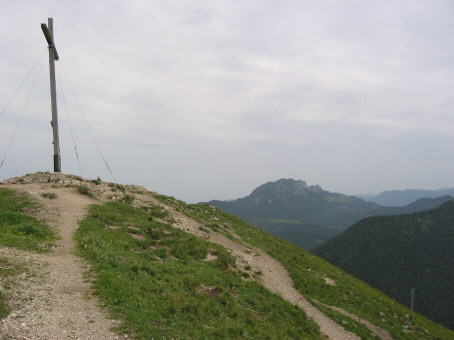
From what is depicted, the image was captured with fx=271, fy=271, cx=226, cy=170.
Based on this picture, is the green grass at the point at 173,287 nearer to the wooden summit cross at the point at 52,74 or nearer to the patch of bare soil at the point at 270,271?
the patch of bare soil at the point at 270,271

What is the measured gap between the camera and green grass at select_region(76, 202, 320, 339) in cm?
1088

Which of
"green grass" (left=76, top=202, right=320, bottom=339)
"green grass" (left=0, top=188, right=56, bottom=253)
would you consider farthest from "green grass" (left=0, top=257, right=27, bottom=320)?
"green grass" (left=76, top=202, right=320, bottom=339)

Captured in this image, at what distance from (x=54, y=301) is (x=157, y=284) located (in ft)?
15.2

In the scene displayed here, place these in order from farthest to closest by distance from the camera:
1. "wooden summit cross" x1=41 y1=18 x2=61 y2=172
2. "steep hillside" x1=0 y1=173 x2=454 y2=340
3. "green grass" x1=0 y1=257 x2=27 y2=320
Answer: "wooden summit cross" x1=41 y1=18 x2=61 y2=172
"steep hillside" x1=0 y1=173 x2=454 y2=340
"green grass" x1=0 y1=257 x2=27 y2=320

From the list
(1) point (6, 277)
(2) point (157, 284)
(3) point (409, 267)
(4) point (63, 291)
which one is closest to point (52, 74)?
(1) point (6, 277)

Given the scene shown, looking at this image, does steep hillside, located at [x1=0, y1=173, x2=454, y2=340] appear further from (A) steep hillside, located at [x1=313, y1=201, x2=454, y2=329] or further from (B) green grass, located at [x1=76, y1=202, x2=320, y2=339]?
(A) steep hillside, located at [x1=313, y1=201, x2=454, y2=329]

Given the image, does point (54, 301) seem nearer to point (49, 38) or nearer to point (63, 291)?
point (63, 291)

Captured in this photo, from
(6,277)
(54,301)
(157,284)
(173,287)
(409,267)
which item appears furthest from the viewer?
(409,267)

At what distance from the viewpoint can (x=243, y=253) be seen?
27.5 meters

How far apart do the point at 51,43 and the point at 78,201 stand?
54.9ft

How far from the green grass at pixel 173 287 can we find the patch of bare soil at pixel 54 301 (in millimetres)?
610

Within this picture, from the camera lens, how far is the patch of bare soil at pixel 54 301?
28.3 feet

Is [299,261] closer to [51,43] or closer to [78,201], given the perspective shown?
[78,201]

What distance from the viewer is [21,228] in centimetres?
1700
